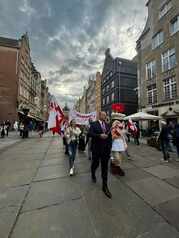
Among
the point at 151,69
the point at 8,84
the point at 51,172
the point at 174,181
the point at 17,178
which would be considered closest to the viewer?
the point at 174,181

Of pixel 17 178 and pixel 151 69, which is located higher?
pixel 151 69

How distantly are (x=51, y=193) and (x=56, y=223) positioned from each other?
110 centimetres

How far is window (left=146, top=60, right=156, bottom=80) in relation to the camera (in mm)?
19500

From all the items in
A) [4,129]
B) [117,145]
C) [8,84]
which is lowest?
[117,145]

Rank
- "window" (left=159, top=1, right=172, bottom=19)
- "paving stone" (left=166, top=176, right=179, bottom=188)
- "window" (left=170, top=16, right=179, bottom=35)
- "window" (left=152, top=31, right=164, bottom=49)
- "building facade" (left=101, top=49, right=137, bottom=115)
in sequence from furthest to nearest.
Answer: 1. "building facade" (left=101, top=49, right=137, bottom=115)
2. "window" (left=152, top=31, right=164, bottom=49)
3. "window" (left=159, top=1, right=172, bottom=19)
4. "window" (left=170, top=16, right=179, bottom=35)
5. "paving stone" (left=166, top=176, right=179, bottom=188)

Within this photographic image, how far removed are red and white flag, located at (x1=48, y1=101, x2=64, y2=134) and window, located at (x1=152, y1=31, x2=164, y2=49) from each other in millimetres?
18886

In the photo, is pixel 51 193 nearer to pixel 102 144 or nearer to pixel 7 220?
pixel 7 220

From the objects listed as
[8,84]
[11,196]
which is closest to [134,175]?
[11,196]

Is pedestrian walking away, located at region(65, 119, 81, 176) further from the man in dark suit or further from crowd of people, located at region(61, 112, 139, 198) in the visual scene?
the man in dark suit

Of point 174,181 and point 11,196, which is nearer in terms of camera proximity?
point 11,196

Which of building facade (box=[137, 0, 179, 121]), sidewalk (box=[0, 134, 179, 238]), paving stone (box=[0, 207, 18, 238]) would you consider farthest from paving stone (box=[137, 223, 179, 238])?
building facade (box=[137, 0, 179, 121])

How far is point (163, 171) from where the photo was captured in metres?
4.86

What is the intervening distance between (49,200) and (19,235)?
0.99 metres

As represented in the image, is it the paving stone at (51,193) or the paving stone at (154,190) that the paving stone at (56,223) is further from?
the paving stone at (154,190)
